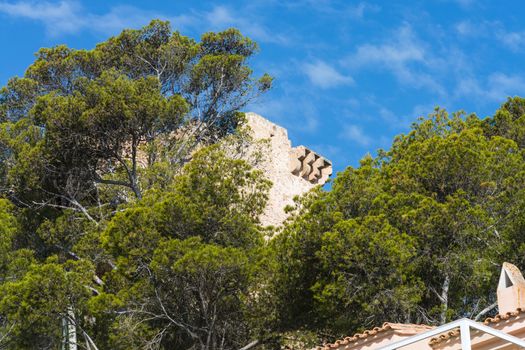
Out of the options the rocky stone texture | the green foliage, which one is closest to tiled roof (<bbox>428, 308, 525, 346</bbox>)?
the green foliage

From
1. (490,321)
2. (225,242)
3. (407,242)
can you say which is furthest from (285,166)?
(490,321)

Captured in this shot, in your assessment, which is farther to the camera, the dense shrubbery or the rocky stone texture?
the rocky stone texture

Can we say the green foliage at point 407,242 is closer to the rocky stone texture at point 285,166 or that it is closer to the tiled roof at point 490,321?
the tiled roof at point 490,321

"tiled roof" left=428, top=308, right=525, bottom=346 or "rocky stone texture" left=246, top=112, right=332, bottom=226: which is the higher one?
"rocky stone texture" left=246, top=112, right=332, bottom=226

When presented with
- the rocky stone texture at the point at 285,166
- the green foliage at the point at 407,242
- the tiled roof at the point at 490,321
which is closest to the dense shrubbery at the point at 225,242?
the green foliage at the point at 407,242

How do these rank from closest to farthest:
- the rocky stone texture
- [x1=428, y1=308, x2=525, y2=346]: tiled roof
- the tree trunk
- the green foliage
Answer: [x1=428, y1=308, x2=525, y2=346]: tiled roof
the tree trunk
the green foliage
the rocky stone texture

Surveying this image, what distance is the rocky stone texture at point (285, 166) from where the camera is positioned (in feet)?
97.8

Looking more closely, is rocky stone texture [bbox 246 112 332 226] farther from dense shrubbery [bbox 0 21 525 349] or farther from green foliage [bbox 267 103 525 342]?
green foliage [bbox 267 103 525 342]

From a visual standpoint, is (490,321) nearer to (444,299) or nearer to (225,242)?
(444,299)

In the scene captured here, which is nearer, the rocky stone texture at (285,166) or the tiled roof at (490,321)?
the tiled roof at (490,321)

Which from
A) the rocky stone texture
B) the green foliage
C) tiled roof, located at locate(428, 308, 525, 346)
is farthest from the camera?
the rocky stone texture

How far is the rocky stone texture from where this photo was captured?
97.8 ft

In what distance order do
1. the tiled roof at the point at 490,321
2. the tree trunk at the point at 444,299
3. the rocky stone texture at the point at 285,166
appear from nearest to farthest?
the tiled roof at the point at 490,321 < the tree trunk at the point at 444,299 < the rocky stone texture at the point at 285,166

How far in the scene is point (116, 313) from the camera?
53.9ft
